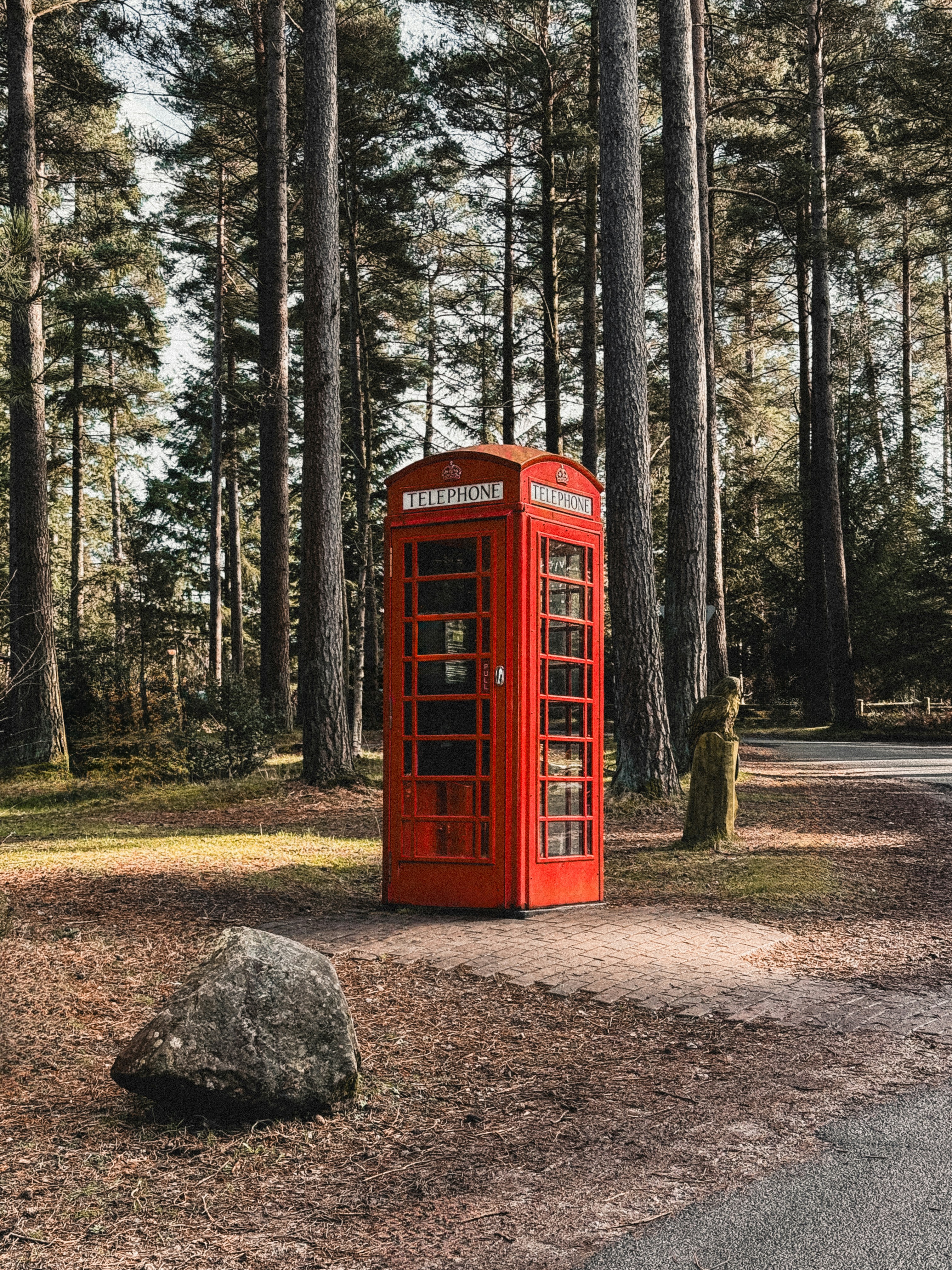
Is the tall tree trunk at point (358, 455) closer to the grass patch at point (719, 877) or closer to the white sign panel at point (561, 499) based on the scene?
the grass patch at point (719, 877)

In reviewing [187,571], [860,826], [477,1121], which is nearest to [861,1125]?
[477,1121]

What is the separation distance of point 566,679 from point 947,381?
38.8 metres

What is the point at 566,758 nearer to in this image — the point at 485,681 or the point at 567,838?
the point at 567,838

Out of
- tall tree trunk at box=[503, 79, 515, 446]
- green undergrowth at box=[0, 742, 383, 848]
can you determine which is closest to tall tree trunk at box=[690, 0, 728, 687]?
tall tree trunk at box=[503, 79, 515, 446]

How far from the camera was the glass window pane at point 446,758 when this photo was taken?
7285mm

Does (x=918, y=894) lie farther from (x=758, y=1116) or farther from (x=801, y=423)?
(x=801, y=423)

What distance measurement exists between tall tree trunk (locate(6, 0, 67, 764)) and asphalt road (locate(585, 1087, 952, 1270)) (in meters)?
13.4

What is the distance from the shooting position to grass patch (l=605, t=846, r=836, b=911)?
26.7ft

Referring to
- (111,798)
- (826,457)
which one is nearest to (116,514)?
(826,457)

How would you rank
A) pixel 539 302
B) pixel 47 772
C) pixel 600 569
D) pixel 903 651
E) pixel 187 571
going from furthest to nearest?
1. pixel 187 571
2. pixel 539 302
3. pixel 903 651
4. pixel 47 772
5. pixel 600 569

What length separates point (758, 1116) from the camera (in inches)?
159

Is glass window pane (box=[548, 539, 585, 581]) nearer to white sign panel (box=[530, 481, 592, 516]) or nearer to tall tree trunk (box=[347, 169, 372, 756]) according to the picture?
white sign panel (box=[530, 481, 592, 516])

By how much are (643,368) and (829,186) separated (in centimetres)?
1972

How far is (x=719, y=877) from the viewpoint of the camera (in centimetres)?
884
